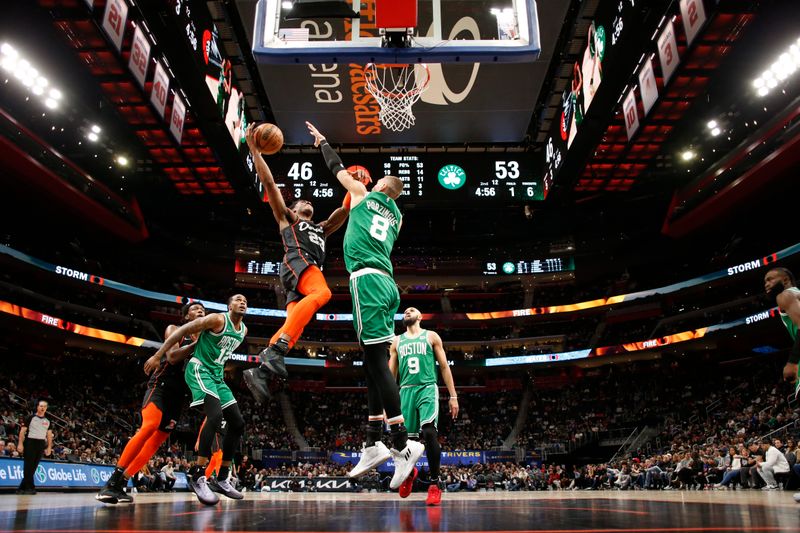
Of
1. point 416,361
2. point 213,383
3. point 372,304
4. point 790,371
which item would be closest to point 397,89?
point 416,361

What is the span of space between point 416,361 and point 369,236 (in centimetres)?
220

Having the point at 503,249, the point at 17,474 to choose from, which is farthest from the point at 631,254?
the point at 17,474

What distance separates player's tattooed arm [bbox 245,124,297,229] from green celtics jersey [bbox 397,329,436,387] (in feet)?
6.23

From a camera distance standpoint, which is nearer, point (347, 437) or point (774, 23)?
point (774, 23)

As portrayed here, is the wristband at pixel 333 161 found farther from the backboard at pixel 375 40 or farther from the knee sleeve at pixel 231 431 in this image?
the backboard at pixel 375 40

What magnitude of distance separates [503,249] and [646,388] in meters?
12.2

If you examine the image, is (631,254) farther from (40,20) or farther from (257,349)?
(40,20)

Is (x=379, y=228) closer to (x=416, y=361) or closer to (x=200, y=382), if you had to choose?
(x=416, y=361)

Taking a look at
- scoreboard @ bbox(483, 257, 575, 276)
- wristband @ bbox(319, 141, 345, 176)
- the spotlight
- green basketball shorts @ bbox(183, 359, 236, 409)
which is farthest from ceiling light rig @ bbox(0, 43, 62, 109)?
scoreboard @ bbox(483, 257, 575, 276)

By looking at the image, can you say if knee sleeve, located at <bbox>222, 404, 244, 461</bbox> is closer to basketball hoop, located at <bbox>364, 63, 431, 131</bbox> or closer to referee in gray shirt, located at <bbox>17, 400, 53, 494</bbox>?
referee in gray shirt, located at <bbox>17, 400, 53, 494</bbox>

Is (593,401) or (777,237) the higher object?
(777,237)

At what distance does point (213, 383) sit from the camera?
5.59m

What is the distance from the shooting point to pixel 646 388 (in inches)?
1258

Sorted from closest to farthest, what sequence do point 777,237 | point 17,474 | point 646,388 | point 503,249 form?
point 17,474 < point 777,237 < point 646,388 < point 503,249
